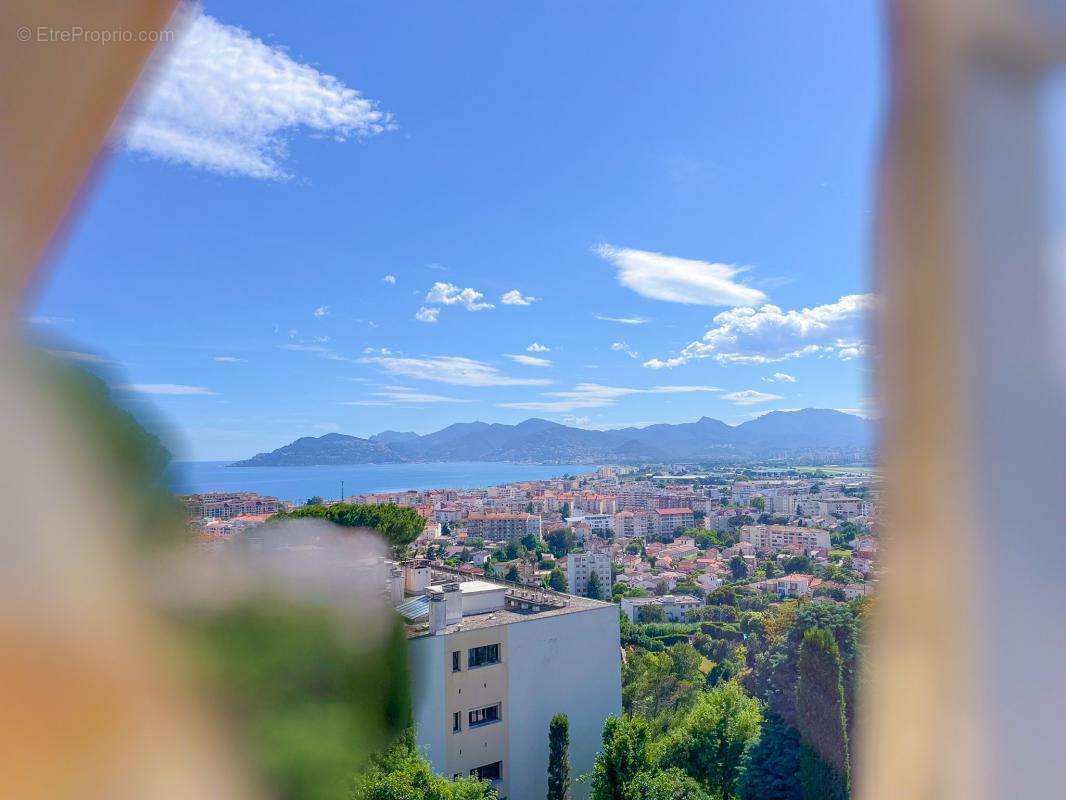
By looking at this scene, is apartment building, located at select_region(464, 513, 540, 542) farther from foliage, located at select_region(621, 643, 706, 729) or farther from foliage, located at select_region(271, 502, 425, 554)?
foliage, located at select_region(621, 643, 706, 729)

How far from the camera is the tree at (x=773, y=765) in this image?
255cm

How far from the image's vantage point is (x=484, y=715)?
353 centimetres

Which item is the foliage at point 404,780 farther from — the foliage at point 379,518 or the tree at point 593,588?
the tree at point 593,588

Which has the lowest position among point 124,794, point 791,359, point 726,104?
point 124,794

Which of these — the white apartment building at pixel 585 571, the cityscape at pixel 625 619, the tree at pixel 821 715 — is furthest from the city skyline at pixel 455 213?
the white apartment building at pixel 585 571

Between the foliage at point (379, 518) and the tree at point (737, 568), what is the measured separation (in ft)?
4.11

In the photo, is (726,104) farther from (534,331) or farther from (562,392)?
(562,392)

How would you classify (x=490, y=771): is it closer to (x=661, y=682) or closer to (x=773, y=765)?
(x=661, y=682)

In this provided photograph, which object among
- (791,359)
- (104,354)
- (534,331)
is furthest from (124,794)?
(534,331)

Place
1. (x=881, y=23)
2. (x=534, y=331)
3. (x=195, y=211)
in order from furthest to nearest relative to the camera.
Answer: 1. (x=534, y=331)
2. (x=195, y=211)
3. (x=881, y=23)

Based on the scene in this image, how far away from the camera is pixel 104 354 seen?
80 centimetres

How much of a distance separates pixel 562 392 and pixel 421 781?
1687 mm

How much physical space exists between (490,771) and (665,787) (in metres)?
1.04

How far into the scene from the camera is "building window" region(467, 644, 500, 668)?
3.38 metres
